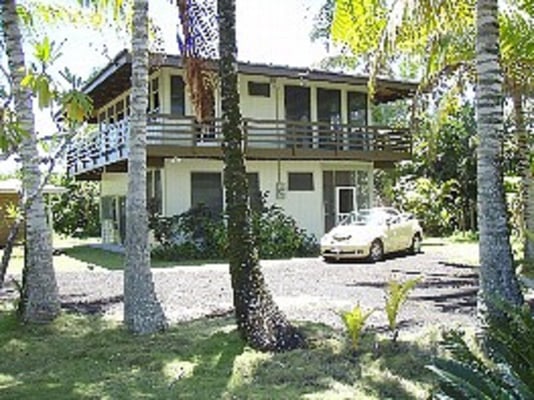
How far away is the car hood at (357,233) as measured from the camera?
1773 centimetres

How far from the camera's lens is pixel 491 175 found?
6.81m

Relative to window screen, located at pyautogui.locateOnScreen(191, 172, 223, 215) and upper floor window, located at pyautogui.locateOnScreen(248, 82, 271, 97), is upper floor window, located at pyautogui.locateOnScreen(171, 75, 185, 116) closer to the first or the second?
window screen, located at pyautogui.locateOnScreen(191, 172, 223, 215)

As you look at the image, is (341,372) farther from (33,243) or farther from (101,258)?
(101,258)

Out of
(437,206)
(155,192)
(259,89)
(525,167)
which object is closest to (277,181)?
(259,89)

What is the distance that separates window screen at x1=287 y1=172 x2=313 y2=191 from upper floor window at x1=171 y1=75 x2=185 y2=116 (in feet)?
14.6

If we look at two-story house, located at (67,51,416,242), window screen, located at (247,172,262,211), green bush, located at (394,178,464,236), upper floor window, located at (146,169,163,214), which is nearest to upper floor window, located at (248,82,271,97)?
two-story house, located at (67,51,416,242)

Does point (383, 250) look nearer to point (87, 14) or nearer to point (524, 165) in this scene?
point (524, 165)

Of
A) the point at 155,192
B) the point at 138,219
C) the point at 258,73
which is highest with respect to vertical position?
the point at 258,73

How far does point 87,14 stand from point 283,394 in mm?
11331

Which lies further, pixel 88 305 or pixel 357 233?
pixel 357 233

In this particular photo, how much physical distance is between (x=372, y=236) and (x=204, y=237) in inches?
202

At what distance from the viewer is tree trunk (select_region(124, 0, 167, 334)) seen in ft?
26.9

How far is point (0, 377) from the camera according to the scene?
6578 mm

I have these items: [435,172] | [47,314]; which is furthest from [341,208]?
[47,314]
